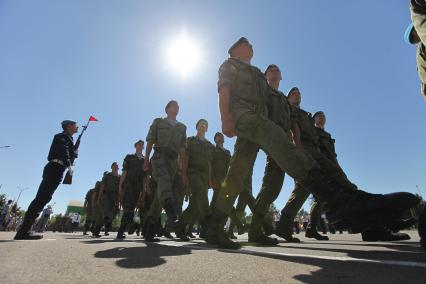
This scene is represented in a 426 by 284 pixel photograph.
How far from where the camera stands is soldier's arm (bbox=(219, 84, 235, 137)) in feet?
11.0

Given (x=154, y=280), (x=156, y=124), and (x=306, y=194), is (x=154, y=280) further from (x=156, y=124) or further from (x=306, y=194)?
(x=156, y=124)

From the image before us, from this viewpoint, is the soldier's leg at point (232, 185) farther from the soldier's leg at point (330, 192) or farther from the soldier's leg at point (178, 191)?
the soldier's leg at point (178, 191)

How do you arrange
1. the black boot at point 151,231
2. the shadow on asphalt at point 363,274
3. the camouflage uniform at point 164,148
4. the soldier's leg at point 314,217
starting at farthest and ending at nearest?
the soldier's leg at point 314,217
the camouflage uniform at point 164,148
the black boot at point 151,231
the shadow on asphalt at point 363,274

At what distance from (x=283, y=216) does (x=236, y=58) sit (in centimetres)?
260

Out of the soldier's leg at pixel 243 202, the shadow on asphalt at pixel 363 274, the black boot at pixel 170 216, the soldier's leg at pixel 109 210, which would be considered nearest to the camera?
the shadow on asphalt at pixel 363 274

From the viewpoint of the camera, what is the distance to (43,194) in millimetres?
5066

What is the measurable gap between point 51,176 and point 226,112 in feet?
11.4

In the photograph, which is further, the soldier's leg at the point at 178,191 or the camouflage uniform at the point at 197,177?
the soldier's leg at the point at 178,191

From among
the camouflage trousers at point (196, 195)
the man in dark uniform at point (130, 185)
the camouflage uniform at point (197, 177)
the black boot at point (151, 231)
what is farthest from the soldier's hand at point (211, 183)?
the black boot at point (151, 231)

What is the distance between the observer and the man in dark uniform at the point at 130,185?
671cm

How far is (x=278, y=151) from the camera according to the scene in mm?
2738

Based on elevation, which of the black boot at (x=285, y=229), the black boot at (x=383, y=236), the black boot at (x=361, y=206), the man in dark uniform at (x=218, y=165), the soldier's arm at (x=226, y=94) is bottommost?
the black boot at (x=361, y=206)

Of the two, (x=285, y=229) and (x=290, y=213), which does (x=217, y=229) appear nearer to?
(x=285, y=229)

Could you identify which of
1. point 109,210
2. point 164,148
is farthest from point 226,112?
point 109,210
